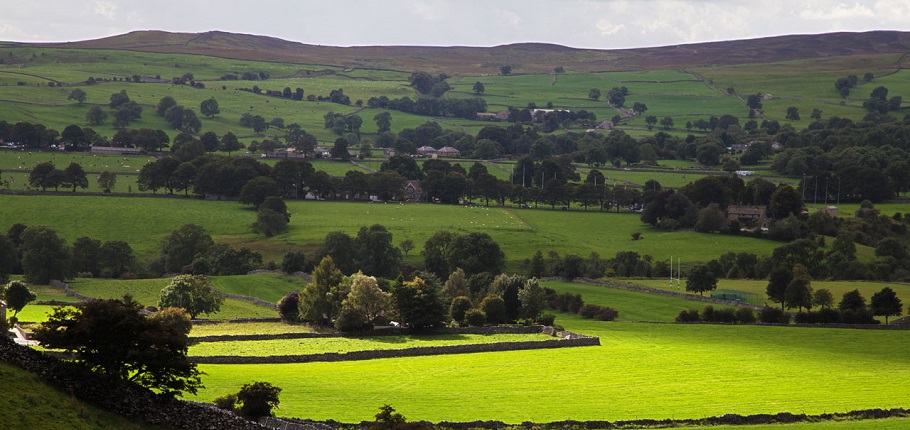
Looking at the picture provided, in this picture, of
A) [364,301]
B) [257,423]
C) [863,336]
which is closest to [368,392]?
[257,423]

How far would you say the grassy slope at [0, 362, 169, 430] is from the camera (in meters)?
32.6

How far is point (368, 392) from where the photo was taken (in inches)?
2090

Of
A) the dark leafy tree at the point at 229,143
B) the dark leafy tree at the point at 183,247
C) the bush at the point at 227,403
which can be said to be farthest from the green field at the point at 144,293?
the dark leafy tree at the point at 229,143

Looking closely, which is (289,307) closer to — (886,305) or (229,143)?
(886,305)

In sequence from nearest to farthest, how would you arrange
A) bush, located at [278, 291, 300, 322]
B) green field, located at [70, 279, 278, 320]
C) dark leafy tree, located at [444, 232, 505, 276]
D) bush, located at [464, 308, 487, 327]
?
bush, located at [464, 308, 487, 327] → bush, located at [278, 291, 300, 322] → green field, located at [70, 279, 278, 320] → dark leafy tree, located at [444, 232, 505, 276]

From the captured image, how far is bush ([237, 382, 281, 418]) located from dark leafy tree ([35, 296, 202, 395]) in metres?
3.07

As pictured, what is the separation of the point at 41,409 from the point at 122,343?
499cm

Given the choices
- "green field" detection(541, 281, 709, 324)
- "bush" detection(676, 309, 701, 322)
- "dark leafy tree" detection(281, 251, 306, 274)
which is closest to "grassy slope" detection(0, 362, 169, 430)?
"green field" detection(541, 281, 709, 324)

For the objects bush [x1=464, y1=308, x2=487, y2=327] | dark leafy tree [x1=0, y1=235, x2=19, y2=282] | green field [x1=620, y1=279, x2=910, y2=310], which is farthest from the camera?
dark leafy tree [x1=0, y1=235, x2=19, y2=282]

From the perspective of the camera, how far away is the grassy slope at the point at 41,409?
1282 inches

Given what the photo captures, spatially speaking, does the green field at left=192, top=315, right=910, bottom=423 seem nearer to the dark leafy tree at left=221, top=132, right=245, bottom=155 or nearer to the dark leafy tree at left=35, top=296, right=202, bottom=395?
the dark leafy tree at left=35, top=296, right=202, bottom=395

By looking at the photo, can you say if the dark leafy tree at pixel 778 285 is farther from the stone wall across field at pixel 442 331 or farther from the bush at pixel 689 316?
the stone wall across field at pixel 442 331

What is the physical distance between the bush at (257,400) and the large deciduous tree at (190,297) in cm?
3829

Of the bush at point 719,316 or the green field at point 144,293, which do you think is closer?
the bush at point 719,316
